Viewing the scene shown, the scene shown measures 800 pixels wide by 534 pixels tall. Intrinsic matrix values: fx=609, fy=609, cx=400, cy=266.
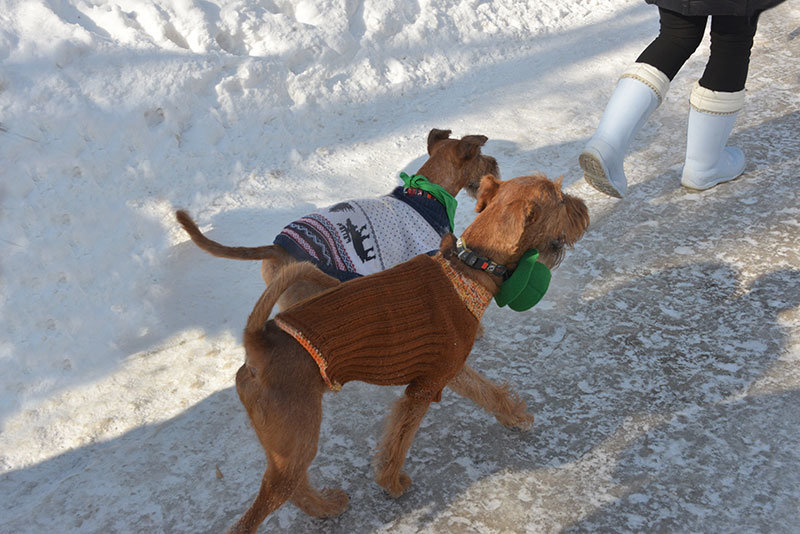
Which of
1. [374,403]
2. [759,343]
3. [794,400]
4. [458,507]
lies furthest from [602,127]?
[458,507]

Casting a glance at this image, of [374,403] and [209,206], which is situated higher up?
[209,206]

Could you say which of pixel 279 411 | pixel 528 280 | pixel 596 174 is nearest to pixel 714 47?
pixel 596 174

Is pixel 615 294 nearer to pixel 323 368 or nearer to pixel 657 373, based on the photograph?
pixel 657 373

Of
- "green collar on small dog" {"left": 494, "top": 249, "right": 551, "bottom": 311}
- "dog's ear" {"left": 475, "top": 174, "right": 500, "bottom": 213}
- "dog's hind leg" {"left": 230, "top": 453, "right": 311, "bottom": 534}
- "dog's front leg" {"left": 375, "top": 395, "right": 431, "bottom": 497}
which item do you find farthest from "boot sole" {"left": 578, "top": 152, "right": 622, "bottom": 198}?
"dog's hind leg" {"left": 230, "top": 453, "right": 311, "bottom": 534}

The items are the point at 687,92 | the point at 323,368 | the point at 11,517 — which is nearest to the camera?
the point at 323,368

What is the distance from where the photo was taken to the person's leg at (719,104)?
338 cm

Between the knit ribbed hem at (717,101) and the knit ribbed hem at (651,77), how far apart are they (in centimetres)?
20

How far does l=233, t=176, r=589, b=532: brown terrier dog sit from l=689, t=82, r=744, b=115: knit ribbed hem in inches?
64.7

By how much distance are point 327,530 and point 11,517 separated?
1293 mm

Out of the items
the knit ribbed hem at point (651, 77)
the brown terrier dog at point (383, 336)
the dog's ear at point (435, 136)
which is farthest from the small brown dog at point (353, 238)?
the knit ribbed hem at point (651, 77)

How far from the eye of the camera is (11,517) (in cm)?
246

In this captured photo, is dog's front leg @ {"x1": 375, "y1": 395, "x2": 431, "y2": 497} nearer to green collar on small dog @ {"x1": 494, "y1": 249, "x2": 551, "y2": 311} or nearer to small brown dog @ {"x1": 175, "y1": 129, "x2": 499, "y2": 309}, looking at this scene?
green collar on small dog @ {"x1": 494, "y1": 249, "x2": 551, "y2": 311}

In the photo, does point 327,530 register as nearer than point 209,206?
Yes

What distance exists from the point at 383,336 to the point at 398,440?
54cm
